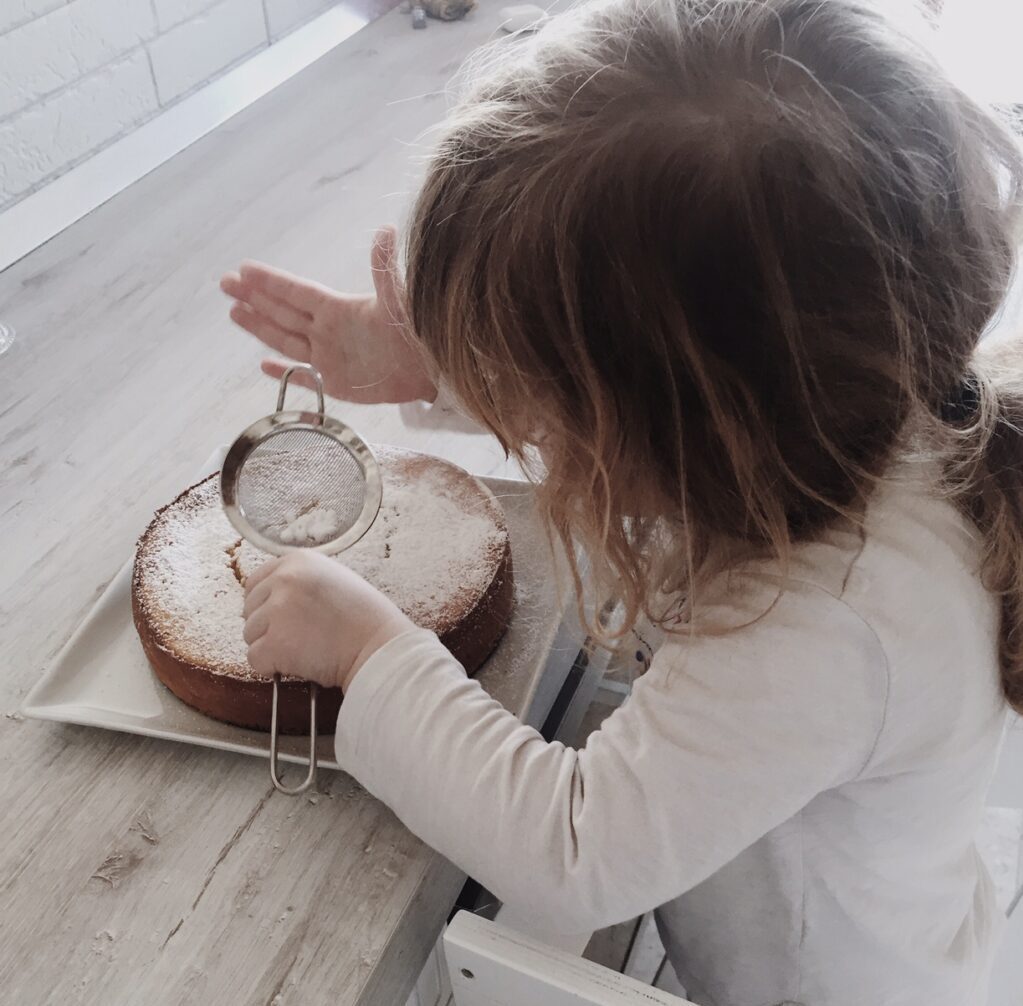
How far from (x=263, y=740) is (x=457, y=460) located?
1.15 ft

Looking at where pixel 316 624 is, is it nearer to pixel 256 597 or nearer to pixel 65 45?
pixel 256 597

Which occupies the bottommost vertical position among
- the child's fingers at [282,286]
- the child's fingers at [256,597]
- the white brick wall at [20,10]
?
the child's fingers at [256,597]

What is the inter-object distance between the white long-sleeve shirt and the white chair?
0.02 metres

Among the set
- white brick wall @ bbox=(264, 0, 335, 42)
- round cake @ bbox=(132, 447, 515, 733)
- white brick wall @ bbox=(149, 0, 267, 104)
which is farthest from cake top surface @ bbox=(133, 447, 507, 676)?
white brick wall @ bbox=(264, 0, 335, 42)

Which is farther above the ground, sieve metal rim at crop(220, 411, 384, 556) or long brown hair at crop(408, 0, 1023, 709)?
long brown hair at crop(408, 0, 1023, 709)

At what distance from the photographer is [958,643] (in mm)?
570

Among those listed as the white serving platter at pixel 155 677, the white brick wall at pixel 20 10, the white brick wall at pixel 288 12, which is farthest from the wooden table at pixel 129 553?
the white brick wall at pixel 288 12

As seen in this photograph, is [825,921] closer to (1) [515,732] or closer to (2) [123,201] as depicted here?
(1) [515,732]

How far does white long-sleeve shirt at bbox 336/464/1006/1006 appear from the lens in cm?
54

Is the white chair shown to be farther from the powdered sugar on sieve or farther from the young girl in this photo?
the powdered sugar on sieve

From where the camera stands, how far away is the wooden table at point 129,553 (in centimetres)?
56

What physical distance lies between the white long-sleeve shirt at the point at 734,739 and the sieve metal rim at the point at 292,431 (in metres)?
0.11

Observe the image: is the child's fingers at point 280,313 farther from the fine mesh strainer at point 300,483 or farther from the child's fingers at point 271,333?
the fine mesh strainer at point 300,483

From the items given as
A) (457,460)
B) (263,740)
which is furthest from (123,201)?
(263,740)
